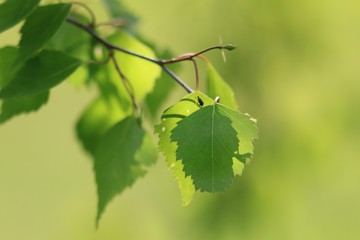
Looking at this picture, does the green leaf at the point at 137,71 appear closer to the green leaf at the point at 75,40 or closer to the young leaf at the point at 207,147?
the green leaf at the point at 75,40

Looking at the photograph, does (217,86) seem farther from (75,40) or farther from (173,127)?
(75,40)

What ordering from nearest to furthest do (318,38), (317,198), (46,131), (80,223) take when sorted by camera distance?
(318,38)
(317,198)
(80,223)
(46,131)

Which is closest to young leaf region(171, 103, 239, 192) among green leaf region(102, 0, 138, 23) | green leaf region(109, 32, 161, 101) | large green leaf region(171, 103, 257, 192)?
large green leaf region(171, 103, 257, 192)

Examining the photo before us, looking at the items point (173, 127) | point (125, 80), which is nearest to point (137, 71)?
point (125, 80)

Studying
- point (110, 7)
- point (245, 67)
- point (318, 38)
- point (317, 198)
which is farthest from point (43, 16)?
point (317, 198)

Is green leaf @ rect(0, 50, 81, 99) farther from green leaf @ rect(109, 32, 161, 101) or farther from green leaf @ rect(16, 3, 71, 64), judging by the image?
green leaf @ rect(109, 32, 161, 101)

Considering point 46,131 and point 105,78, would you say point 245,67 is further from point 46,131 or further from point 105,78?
point 46,131
